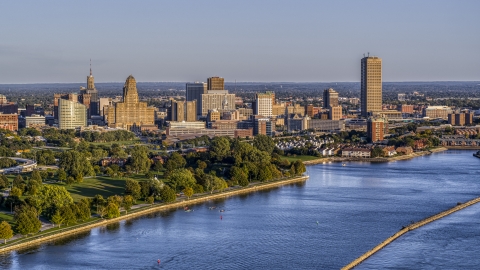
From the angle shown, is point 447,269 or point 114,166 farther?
point 114,166

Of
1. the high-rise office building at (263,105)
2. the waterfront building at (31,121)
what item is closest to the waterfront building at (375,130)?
the high-rise office building at (263,105)

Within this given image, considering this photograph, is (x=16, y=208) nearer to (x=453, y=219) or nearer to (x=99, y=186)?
(x=99, y=186)

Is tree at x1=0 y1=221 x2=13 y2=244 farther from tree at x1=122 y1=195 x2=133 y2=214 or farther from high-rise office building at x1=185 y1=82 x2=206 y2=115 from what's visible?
high-rise office building at x1=185 y1=82 x2=206 y2=115

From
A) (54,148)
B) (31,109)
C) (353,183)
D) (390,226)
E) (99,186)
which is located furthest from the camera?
(31,109)

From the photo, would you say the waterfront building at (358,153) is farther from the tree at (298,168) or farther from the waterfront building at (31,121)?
the waterfront building at (31,121)

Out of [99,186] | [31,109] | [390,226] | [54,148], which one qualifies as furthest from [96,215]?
[31,109]

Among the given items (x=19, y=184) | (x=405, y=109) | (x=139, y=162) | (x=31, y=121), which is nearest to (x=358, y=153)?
(x=139, y=162)
